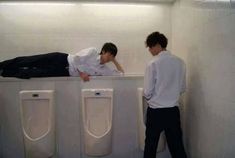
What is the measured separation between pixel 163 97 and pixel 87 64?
1000 millimetres

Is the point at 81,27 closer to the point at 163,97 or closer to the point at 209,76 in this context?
the point at 163,97

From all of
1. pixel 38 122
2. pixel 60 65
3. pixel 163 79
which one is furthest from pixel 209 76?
pixel 38 122

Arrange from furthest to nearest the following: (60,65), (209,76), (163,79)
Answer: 1. (60,65)
2. (163,79)
3. (209,76)

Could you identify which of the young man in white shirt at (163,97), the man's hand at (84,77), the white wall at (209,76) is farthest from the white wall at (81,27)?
the young man in white shirt at (163,97)

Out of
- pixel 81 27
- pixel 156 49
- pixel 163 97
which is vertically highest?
pixel 81 27

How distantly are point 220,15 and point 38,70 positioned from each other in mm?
1853

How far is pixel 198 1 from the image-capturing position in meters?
2.60

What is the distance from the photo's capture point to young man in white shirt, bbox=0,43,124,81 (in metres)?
2.98

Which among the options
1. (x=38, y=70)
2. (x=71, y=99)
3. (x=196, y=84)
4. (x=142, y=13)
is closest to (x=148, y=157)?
(x=196, y=84)

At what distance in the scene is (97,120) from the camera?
2.94 metres

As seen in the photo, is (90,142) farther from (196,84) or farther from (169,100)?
(196,84)

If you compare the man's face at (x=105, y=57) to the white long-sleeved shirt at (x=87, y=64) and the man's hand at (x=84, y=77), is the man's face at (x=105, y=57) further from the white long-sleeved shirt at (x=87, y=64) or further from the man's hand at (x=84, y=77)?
the man's hand at (x=84, y=77)

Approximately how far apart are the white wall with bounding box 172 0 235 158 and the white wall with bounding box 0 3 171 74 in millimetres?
524

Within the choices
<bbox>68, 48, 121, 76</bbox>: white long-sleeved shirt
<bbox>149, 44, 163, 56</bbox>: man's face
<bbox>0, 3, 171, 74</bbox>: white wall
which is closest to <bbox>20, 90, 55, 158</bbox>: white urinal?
<bbox>68, 48, 121, 76</bbox>: white long-sleeved shirt
